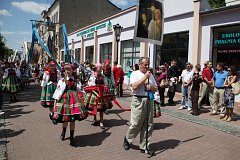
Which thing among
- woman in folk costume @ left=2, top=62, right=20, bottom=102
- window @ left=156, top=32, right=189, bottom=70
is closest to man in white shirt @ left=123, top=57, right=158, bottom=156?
woman in folk costume @ left=2, top=62, right=20, bottom=102

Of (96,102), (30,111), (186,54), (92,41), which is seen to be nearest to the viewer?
(96,102)

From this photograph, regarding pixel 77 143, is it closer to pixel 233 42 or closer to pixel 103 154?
pixel 103 154

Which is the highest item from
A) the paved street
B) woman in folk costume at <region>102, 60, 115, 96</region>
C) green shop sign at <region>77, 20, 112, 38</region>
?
green shop sign at <region>77, 20, 112, 38</region>

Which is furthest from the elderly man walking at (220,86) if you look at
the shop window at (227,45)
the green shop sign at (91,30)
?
the green shop sign at (91,30)

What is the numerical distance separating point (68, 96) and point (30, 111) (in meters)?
4.44

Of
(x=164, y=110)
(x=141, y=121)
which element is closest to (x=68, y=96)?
(x=141, y=121)

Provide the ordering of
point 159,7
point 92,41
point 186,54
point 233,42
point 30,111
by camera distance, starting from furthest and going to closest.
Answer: point 92,41 → point 186,54 → point 233,42 → point 30,111 → point 159,7

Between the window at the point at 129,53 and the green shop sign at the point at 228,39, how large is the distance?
7.16m

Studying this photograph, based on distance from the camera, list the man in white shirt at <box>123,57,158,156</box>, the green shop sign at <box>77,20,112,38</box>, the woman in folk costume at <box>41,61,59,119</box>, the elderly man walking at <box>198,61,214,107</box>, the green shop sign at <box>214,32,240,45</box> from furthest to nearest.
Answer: the green shop sign at <box>77,20,112,38</box> → the green shop sign at <box>214,32,240,45</box> → the elderly man walking at <box>198,61,214,107</box> → the woman in folk costume at <box>41,61,59,119</box> → the man in white shirt at <box>123,57,158,156</box>

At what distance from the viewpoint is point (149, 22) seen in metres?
5.60

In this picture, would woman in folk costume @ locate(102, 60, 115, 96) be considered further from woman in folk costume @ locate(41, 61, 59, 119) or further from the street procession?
woman in folk costume @ locate(41, 61, 59, 119)

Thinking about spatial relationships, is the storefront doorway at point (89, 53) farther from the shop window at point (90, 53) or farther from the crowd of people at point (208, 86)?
the crowd of people at point (208, 86)

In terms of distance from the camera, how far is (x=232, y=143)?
19.6ft

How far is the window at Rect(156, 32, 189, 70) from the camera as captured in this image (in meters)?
13.8
